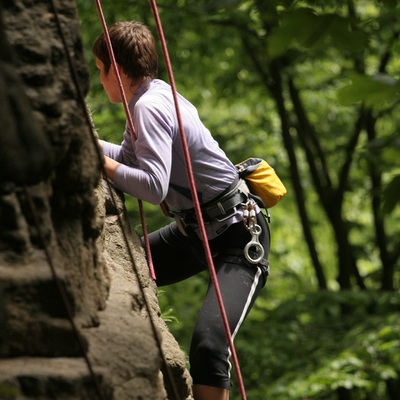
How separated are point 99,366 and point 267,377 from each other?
6.18 metres

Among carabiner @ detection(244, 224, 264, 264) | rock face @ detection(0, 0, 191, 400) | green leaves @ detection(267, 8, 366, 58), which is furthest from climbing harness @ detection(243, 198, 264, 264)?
green leaves @ detection(267, 8, 366, 58)

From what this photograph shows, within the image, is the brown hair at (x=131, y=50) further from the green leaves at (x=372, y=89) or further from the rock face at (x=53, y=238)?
the green leaves at (x=372, y=89)

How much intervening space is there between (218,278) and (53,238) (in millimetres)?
1174

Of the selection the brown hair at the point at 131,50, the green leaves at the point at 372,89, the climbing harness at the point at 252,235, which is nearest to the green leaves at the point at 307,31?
the green leaves at the point at 372,89

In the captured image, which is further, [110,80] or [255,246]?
[255,246]

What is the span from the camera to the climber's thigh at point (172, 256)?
13.3 feet

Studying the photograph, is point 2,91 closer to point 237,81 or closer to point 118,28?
point 118,28

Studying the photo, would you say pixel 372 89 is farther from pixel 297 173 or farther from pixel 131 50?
pixel 297 173

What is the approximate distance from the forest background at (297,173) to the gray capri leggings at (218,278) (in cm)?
232

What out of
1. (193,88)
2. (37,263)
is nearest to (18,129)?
(37,263)

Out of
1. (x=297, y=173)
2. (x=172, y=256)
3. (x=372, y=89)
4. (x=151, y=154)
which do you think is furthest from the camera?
(x=297, y=173)

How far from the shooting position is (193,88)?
11.0 metres

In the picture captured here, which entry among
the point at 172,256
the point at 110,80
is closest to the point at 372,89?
the point at 110,80

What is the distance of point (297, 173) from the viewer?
1104 centimetres
